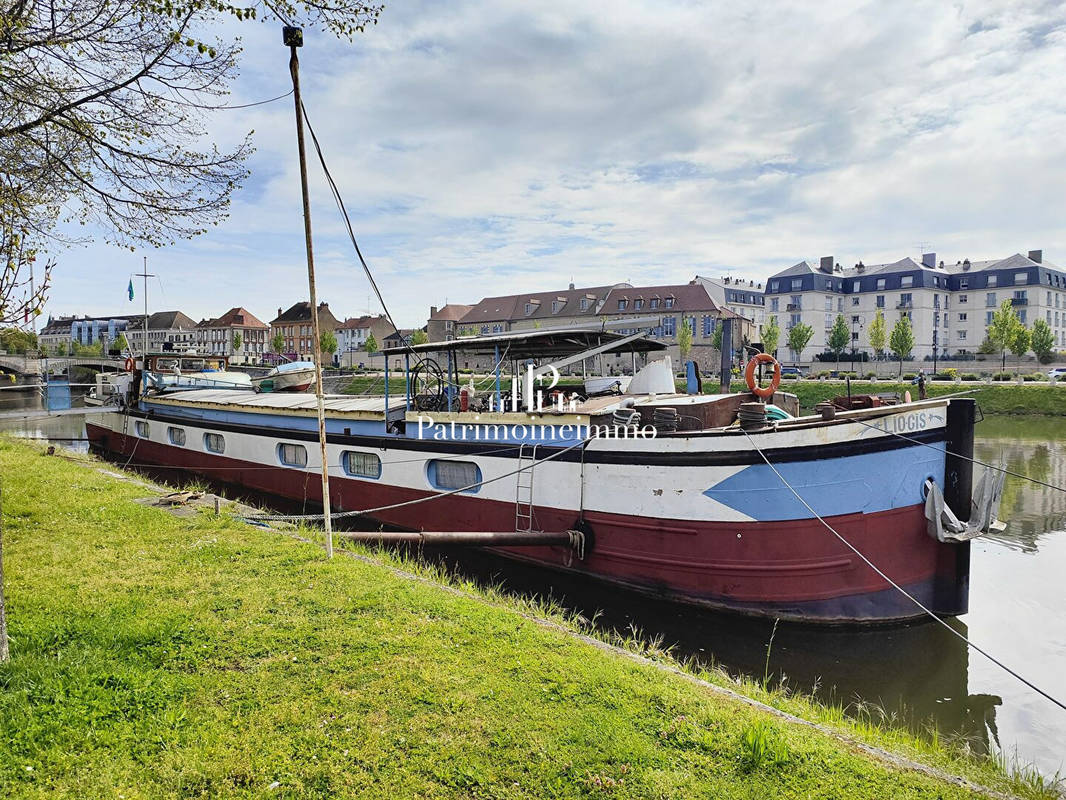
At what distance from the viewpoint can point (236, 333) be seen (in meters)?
103

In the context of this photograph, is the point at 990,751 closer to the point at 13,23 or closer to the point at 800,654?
the point at 800,654

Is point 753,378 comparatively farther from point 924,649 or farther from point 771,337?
point 771,337

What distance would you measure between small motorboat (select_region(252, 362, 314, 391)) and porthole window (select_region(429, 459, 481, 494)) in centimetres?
1165

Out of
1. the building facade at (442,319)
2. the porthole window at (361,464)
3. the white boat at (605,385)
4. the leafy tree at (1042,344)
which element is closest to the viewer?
the porthole window at (361,464)

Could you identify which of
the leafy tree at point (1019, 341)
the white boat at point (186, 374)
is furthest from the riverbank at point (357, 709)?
the leafy tree at point (1019, 341)

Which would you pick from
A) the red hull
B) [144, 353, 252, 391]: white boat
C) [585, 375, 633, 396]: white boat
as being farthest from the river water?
[144, 353, 252, 391]: white boat

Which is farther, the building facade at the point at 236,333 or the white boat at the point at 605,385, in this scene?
the building facade at the point at 236,333

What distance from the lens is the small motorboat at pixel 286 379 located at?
21094mm

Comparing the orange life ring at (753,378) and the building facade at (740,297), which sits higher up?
the building facade at (740,297)

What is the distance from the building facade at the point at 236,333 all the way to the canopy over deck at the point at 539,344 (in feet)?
336

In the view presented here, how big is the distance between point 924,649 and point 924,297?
7735 cm

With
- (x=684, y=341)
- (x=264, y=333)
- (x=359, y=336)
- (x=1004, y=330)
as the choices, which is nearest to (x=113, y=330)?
(x=264, y=333)

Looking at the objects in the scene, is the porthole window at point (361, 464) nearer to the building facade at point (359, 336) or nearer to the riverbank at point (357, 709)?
the riverbank at point (357, 709)

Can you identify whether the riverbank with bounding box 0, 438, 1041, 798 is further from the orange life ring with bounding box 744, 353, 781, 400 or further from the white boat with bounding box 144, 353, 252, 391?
the white boat with bounding box 144, 353, 252, 391
